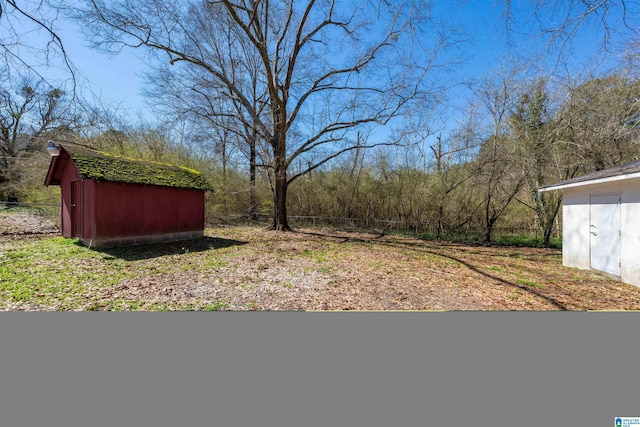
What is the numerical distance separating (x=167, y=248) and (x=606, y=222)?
395 inches

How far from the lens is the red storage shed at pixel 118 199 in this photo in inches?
248

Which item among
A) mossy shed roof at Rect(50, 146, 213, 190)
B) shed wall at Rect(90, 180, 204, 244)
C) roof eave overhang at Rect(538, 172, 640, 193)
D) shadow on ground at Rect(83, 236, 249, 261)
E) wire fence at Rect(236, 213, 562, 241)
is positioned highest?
mossy shed roof at Rect(50, 146, 213, 190)

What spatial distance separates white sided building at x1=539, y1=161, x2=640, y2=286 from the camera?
4504 millimetres

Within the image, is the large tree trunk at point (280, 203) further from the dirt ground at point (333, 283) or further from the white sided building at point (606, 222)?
the white sided building at point (606, 222)

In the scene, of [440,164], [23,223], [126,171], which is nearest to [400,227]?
[440,164]

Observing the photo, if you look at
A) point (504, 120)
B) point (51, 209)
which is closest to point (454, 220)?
point (504, 120)

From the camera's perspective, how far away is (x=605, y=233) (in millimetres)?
5109

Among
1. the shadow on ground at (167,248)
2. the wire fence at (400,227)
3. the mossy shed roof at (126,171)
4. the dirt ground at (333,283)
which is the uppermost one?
the mossy shed roof at (126,171)

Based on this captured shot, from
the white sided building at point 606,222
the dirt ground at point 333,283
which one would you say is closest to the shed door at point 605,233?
the white sided building at point 606,222

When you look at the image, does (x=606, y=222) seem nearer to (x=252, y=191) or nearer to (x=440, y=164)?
(x=440, y=164)

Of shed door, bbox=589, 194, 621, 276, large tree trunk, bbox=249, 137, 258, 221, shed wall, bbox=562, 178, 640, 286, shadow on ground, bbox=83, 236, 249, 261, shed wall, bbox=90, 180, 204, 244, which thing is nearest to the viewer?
shed wall, bbox=562, 178, 640, 286

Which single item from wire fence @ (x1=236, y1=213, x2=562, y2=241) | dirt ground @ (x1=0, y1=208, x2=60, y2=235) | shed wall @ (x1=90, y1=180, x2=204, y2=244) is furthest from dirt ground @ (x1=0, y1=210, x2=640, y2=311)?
wire fence @ (x1=236, y1=213, x2=562, y2=241)

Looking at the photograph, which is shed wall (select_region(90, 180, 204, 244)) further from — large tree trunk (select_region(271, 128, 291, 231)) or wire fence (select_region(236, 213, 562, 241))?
wire fence (select_region(236, 213, 562, 241))

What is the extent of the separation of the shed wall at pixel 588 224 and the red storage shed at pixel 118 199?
1045 cm
